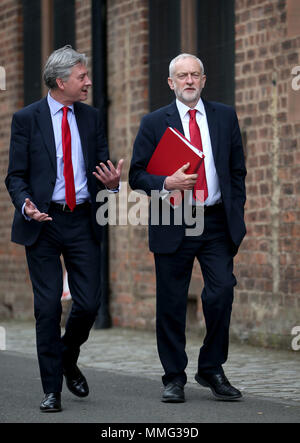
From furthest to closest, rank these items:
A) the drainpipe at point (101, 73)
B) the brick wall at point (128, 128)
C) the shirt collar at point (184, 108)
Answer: the drainpipe at point (101, 73) < the brick wall at point (128, 128) < the shirt collar at point (184, 108)

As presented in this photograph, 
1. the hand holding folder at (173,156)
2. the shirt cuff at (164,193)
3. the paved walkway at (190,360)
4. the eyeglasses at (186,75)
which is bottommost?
the paved walkway at (190,360)

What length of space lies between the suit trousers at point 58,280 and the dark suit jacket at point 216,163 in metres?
0.40

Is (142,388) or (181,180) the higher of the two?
(181,180)

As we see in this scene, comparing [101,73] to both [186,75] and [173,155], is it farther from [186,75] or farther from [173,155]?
[173,155]

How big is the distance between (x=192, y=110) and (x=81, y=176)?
0.80m

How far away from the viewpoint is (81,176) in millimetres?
6906

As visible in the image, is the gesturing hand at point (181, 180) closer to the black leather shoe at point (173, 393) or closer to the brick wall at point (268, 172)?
the black leather shoe at point (173, 393)

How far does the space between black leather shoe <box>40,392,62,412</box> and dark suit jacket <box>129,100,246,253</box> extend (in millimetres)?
1089

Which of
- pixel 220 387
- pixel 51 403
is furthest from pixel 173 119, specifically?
pixel 51 403

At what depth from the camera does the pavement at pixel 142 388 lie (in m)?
6.41

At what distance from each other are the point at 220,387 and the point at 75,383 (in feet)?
2.94

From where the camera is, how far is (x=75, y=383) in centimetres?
712

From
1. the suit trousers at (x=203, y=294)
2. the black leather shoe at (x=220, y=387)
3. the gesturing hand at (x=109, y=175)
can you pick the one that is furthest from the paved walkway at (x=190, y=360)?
the gesturing hand at (x=109, y=175)
